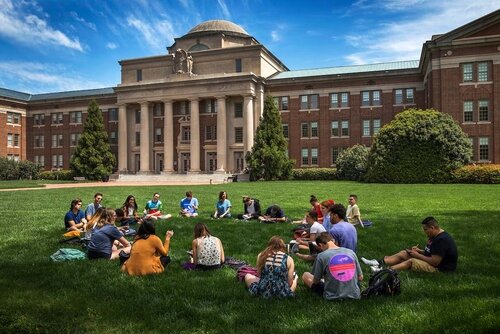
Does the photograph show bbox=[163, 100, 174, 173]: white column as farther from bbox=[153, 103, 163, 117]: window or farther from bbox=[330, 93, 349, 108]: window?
bbox=[330, 93, 349, 108]: window

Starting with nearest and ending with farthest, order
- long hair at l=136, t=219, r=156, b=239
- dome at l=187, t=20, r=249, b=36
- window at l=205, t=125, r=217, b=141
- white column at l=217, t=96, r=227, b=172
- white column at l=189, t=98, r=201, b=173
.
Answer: long hair at l=136, t=219, r=156, b=239
white column at l=217, t=96, r=227, b=172
white column at l=189, t=98, r=201, b=173
window at l=205, t=125, r=217, b=141
dome at l=187, t=20, r=249, b=36

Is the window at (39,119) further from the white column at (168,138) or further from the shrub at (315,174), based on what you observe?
the shrub at (315,174)

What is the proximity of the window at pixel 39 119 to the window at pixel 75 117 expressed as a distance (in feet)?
19.3

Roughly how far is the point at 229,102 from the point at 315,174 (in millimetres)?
16517

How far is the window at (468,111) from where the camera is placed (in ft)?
149

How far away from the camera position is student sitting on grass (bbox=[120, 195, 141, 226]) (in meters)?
16.7

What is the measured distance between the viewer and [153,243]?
929 cm

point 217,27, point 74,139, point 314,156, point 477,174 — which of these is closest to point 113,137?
point 74,139

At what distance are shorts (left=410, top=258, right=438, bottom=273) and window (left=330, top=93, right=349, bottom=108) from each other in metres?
50.5

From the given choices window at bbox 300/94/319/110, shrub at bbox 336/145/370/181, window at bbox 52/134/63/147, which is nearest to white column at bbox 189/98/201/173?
window at bbox 300/94/319/110

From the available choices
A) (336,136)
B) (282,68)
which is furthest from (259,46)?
(336,136)

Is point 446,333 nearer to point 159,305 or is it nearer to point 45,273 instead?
point 159,305

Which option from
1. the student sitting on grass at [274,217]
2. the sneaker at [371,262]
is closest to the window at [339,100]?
the student sitting on grass at [274,217]

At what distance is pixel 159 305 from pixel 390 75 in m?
53.8
